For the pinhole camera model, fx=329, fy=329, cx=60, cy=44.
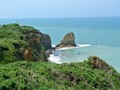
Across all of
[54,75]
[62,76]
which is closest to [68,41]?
[62,76]

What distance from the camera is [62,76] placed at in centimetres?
2077

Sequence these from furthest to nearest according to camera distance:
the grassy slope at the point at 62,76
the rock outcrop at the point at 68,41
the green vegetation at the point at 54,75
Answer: the rock outcrop at the point at 68,41
the grassy slope at the point at 62,76
the green vegetation at the point at 54,75

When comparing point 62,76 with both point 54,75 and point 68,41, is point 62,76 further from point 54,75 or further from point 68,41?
point 68,41

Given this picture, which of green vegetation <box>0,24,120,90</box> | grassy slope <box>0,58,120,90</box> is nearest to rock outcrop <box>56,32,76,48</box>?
green vegetation <box>0,24,120,90</box>

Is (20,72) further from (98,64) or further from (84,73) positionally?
(98,64)

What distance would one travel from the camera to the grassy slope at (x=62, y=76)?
16.9 m

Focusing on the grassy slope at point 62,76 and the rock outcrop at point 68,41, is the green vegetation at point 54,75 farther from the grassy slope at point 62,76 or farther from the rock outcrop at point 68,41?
the rock outcrop at point 68,41

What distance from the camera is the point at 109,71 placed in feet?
80.6

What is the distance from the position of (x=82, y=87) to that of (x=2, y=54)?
12193mm

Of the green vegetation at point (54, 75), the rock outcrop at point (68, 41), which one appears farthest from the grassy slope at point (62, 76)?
the rock outcrop at point (68, 41)

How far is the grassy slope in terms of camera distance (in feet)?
55.5

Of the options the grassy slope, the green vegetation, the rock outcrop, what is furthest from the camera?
the rock outcrop

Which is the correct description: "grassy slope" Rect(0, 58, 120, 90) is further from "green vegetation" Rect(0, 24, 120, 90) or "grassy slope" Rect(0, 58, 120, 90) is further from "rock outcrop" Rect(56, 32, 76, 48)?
"rock outcrop" Rect(56, 32, 76, 48)

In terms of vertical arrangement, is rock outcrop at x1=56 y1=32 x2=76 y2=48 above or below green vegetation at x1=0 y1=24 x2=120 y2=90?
below
